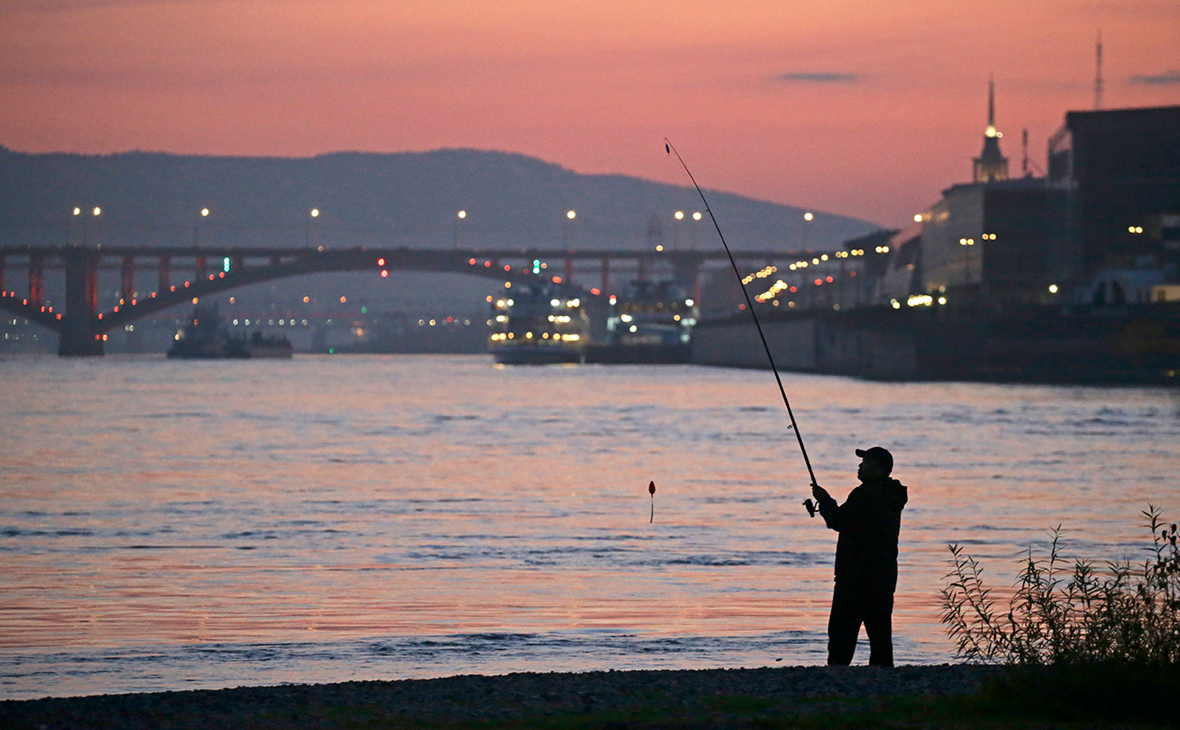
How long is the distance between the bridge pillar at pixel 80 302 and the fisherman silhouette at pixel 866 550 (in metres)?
165

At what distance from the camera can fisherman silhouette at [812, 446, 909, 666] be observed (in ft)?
32.6

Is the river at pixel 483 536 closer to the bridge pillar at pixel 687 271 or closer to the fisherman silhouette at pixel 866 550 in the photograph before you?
the fisherman silhouette at pixel 866 550

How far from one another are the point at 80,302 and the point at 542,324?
43.6 meters

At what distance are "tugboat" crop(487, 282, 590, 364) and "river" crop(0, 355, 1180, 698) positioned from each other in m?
120

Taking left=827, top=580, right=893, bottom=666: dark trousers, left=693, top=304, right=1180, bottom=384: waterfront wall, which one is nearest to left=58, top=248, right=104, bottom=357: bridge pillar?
left=693, top=304, right=1180, bottom=384: waterfront wall

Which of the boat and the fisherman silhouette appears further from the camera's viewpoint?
the boat

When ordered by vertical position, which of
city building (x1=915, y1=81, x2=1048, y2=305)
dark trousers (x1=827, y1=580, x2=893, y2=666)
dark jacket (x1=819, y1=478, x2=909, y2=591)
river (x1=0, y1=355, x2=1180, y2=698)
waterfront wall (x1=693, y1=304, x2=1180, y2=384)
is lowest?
river (x1=0, y1=355, x2=1180, y2=698)

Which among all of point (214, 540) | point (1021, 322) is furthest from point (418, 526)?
point (1021, 322)

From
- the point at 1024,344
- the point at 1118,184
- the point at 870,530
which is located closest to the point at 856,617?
the point at 870,530

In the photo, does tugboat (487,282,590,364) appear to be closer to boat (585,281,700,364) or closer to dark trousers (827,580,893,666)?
boat (585,281,700,364)

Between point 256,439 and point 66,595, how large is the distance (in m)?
30.0

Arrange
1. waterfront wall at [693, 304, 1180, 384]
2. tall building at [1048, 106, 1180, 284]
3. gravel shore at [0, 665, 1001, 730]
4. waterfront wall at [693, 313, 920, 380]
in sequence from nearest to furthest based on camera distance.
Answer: gravel shore at [0, 665, 1001, 730], waterfront wall at [693, 304, 1180, 384], waterfront wall at [693, 313, 920, 380], tall building at [1048, 106, 1180, 284]

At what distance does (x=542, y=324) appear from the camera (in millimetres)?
178000


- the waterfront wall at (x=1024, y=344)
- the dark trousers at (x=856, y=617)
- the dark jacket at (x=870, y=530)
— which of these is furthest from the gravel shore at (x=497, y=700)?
the waterfront wall at (x=1024, y=344)
